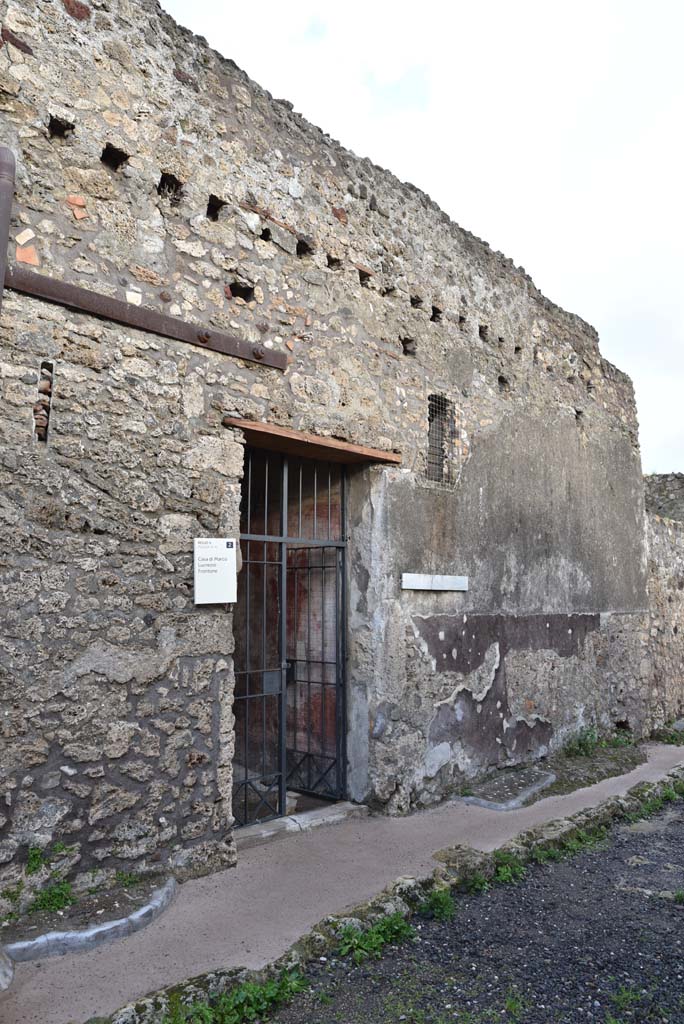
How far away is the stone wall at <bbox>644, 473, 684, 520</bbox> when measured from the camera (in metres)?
11.9

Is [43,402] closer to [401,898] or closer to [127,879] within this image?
[127,879]

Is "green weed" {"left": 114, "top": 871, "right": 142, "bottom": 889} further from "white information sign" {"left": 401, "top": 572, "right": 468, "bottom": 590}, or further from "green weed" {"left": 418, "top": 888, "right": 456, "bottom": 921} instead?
"white information sign" {"left": 401, "top": 572, "right": 468, "bottom": 590}

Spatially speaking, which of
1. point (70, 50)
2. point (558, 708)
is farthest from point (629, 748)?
point (70, 50)

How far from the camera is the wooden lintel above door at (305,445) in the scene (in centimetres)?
429

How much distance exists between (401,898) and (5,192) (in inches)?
152

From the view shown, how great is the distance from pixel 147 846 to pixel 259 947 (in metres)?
0.87

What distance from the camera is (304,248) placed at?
483 centimetres

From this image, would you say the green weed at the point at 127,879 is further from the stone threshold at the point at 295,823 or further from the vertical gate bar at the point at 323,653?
the vertical gate bar at the point at 323,653

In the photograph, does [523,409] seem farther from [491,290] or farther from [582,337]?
[582,337]

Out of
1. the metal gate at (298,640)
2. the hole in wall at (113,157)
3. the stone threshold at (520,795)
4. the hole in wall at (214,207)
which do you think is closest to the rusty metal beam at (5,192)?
the hole in wall at (113,157)

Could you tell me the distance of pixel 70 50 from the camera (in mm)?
3691

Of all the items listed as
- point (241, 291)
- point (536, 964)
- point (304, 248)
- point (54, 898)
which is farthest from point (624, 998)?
point (304, 248)

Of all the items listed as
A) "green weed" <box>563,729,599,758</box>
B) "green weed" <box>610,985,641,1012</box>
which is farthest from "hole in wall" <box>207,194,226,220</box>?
"green weed" <box>563,729,599,758</box>

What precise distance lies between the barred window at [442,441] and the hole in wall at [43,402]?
2.99m
